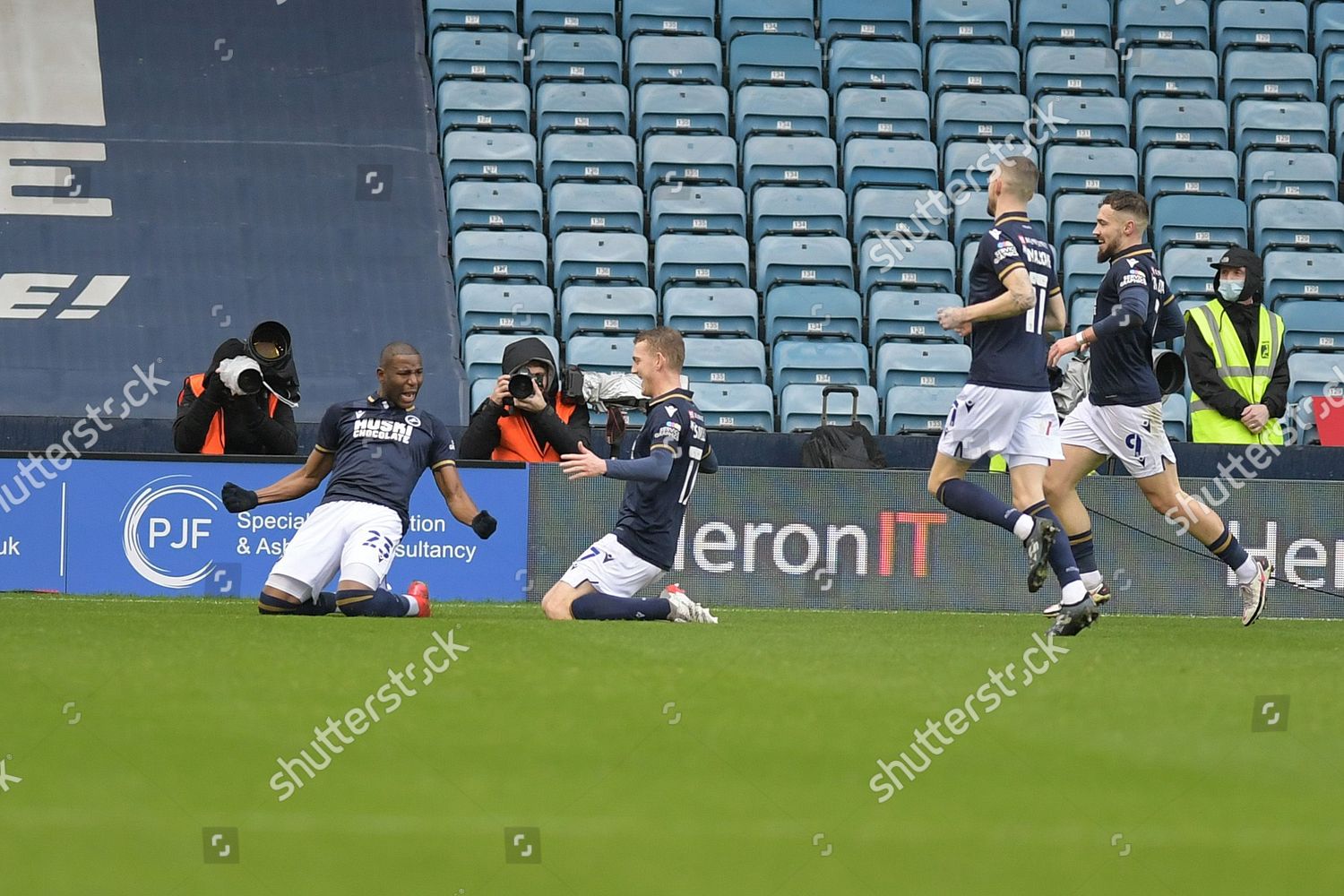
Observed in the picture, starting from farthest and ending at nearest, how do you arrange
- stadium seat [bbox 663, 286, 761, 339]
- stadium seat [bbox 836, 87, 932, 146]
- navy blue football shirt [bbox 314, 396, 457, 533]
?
stadium seat [bbox 836, 87, 932, 146], stadium seat [bbox 663, 286, 761, 339], navy blue football shirt [bbox 314, 396, 457, 533]

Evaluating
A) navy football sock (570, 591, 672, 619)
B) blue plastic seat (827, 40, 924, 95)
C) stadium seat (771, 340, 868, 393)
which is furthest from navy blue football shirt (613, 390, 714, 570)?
blue plastic seat (827, 40, 924, 95)

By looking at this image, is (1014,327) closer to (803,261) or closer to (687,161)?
(803,261)

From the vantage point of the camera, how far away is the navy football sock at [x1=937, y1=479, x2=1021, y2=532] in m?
→ 7.62

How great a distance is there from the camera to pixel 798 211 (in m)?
16.1

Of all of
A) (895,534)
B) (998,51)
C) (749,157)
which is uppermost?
(998,51)

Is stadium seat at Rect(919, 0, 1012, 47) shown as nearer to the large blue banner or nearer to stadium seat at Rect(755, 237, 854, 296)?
stadium seat at Rect(755, 237, 854, 296)

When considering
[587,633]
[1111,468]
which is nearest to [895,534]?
[1111,468]

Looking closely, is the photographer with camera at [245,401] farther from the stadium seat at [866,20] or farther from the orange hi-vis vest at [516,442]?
the stadium seat at [866,20]

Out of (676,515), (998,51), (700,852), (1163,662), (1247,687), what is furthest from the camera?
(998,51)

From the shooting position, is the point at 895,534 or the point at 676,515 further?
the point at 895,534

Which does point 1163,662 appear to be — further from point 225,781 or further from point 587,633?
point 225,781

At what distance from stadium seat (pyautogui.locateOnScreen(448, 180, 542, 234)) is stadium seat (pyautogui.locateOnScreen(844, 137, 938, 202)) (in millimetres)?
3188

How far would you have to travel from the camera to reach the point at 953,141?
16984 mm

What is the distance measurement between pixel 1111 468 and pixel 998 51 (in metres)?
7.11
